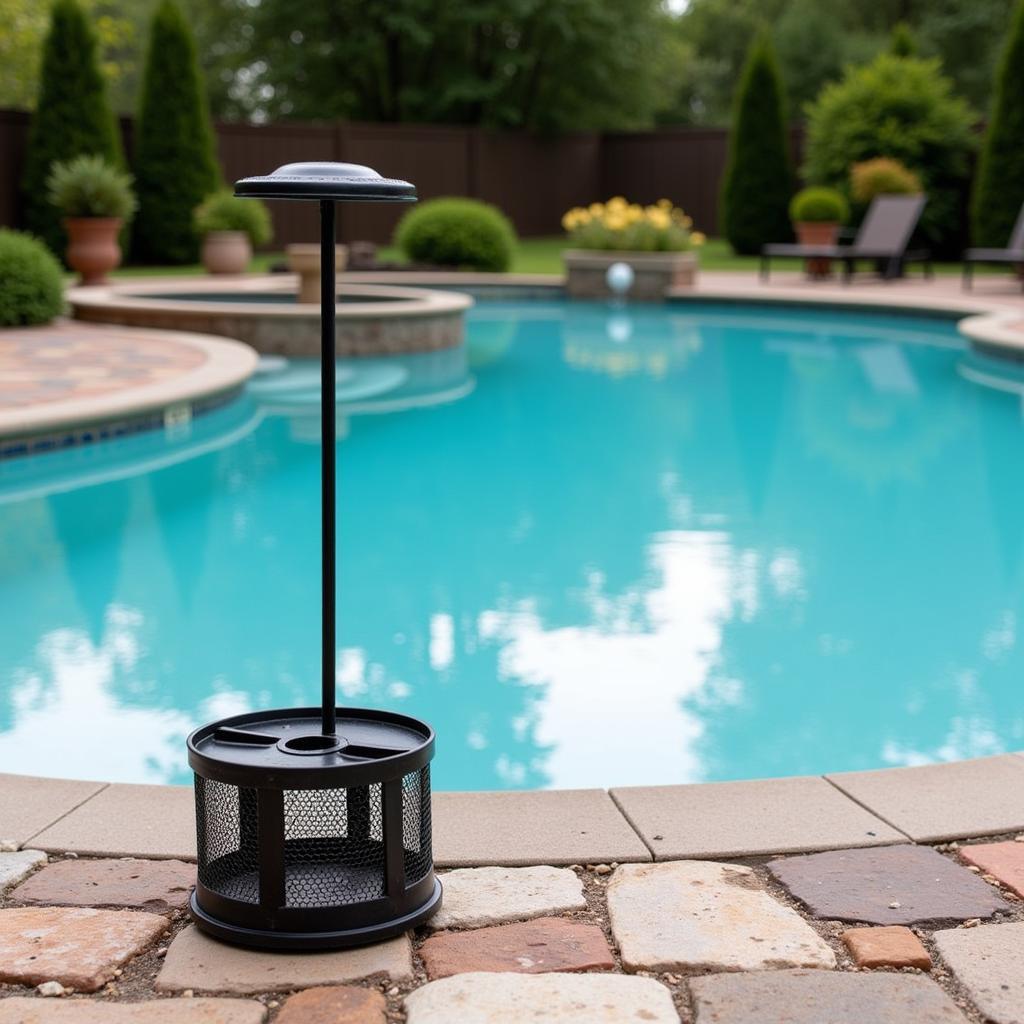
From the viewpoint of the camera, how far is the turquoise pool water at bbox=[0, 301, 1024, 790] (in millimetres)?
3764

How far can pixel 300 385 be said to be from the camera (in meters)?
9.94

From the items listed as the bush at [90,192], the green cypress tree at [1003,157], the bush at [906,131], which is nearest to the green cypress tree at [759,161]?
the bush at [906,131]

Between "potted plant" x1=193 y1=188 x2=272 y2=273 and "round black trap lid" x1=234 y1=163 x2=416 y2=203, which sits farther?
"potted plant" x1=193 y1=188 x2=272 y2=273

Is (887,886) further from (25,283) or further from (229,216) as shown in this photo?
(229,216)

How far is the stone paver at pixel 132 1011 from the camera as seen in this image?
1901mm

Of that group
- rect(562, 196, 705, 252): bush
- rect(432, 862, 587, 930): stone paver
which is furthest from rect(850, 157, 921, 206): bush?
rect(432, 862, 587, 930): stone paver

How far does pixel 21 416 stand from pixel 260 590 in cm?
233

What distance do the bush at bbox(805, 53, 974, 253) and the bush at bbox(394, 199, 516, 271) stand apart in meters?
5.49

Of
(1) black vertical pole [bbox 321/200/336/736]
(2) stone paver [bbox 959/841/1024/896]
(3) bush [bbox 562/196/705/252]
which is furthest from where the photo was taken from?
(3) bush [bbox 562/196/705/252]

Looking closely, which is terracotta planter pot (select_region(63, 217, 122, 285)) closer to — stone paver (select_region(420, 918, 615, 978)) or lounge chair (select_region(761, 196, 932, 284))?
lounge chair (select_region(761, 196, 932, 284))

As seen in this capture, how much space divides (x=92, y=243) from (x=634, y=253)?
6201 millimetres

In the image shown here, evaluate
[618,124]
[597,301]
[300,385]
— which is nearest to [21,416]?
[300,385]

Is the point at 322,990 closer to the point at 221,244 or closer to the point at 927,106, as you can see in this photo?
the point at 221,244

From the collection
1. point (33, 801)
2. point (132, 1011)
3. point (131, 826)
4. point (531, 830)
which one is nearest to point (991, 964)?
point (531, 830)
